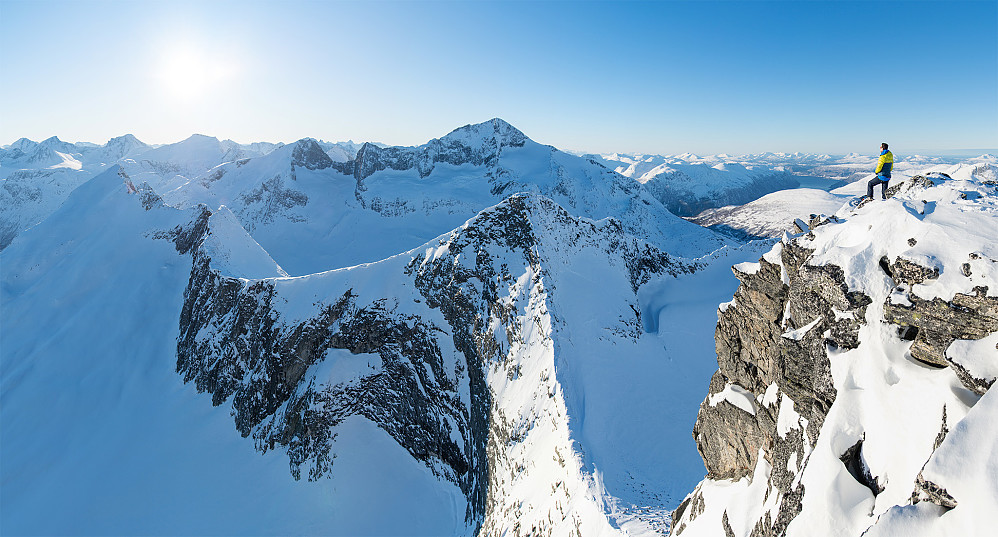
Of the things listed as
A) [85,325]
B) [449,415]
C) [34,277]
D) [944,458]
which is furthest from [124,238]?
[944,458]

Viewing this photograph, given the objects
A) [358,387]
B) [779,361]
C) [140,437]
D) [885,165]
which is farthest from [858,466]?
[140,437]

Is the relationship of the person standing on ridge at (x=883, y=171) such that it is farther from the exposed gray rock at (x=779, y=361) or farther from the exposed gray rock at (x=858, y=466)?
the exposed gray rock at (x=858, y=466)

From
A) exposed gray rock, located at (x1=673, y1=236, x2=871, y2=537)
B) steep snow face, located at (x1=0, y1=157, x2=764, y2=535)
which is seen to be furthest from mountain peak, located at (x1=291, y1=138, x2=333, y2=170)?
exposed gray rock, located at (x1=673, y1=236, x2=871, y2=537)

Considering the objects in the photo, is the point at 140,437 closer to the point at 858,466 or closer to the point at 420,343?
the point at 420,343

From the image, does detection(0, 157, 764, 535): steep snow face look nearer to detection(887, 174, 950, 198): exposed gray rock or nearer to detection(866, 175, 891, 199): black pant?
detection(866, 175, 891, 199): black pant

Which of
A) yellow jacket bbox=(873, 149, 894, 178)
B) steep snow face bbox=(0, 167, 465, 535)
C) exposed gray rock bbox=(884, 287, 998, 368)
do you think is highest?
yellow jacket bbox=(873, 149, 894, 178)
